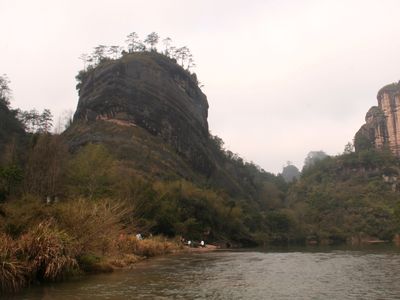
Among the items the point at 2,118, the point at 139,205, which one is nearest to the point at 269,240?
the point at 139,205

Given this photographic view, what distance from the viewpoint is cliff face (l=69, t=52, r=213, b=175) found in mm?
95250

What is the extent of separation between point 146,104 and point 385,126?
287 ft

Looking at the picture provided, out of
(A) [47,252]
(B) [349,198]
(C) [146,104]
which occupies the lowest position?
(A) [47,252]

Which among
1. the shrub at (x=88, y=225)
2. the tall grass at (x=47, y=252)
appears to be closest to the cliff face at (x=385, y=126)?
the shrub at (x=88, y=225)

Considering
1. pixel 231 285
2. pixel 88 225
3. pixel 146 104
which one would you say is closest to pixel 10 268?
pixel 88 225

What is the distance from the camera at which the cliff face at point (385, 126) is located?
145250 millimetres

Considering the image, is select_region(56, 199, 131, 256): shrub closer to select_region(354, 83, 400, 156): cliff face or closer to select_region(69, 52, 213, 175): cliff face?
select_region(69, 52, 213, 175): cliff face

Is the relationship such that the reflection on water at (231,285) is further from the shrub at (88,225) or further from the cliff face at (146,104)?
the cliff face at (146,104)

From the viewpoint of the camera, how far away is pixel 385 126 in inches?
5842

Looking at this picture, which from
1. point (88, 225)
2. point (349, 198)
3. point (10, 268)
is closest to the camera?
point (10, 268)

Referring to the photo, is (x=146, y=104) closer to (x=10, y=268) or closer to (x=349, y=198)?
(x=349, y=198)

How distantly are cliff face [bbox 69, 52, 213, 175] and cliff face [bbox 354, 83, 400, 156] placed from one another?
2636 inches

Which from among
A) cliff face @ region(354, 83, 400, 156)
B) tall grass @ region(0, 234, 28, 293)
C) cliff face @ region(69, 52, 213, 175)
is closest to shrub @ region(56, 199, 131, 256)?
tall grass @ region(0, 234, 28, 293)

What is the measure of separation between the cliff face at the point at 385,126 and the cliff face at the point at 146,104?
6696cm
